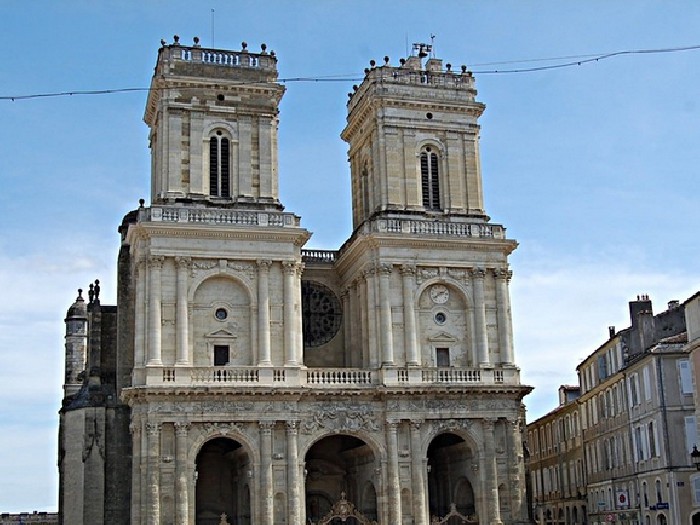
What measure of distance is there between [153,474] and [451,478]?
1468 centimetres

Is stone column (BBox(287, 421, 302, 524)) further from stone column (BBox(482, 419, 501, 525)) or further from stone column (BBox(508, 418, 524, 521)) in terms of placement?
stone column (BBox(508, 418, 524, 521))

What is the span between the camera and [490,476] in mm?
45344

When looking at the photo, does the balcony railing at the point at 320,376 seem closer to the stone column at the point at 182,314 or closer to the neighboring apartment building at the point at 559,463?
the stone column at the point at 182,314

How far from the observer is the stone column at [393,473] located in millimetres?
43966

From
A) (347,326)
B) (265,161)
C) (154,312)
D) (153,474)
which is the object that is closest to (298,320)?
(347,326)

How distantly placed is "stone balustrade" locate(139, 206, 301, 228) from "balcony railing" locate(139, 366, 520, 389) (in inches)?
250

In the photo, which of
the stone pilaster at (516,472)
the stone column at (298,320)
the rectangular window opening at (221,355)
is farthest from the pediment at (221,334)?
the stone pilaster at (516,472)

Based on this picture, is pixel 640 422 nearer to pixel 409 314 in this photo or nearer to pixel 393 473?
pixel 409 314

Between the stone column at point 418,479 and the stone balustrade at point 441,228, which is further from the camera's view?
the stone balustrade at point 441,228

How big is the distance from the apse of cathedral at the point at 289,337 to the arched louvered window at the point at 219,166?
9 centimetres

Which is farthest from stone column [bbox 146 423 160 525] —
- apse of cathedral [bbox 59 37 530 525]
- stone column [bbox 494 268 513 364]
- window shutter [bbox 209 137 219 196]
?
stone column [bbox 494 268 513 364]

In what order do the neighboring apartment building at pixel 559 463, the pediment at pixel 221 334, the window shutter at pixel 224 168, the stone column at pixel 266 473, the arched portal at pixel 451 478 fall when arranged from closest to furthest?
the stone column at pixel 266 473 < the pediment at pixel 221 334 < the arched portal at pixel 451 478 < the window shutter at pixel 224 168 < the neighboring apartment building at pixel 559 463

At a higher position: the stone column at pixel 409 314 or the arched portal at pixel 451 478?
the stone column at pixel 409 314

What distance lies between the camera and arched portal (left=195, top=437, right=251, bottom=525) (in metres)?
46.6
